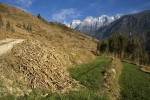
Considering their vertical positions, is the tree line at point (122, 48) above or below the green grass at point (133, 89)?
above

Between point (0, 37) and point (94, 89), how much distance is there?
32.9 metres

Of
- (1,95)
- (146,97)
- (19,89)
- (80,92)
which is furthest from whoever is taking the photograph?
(146,97)

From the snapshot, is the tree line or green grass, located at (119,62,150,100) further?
the tree line

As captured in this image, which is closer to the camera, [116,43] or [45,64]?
[45,64]

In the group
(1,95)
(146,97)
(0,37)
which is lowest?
(146,97)

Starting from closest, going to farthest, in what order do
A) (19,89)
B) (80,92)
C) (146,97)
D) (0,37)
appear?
(19,89)
(80,92)
(146,97)
(0,37)

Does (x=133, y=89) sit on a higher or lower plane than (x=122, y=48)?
lower

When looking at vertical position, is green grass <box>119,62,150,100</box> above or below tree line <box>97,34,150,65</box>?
below

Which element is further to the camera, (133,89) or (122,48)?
(122,48)

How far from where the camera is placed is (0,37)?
5491 cm

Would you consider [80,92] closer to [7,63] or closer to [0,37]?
[7,63]

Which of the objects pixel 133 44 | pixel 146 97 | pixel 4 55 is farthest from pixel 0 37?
pixel 133 44

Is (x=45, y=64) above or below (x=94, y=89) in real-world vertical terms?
above

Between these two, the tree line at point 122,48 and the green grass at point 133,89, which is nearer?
the green grass at point 133,89
